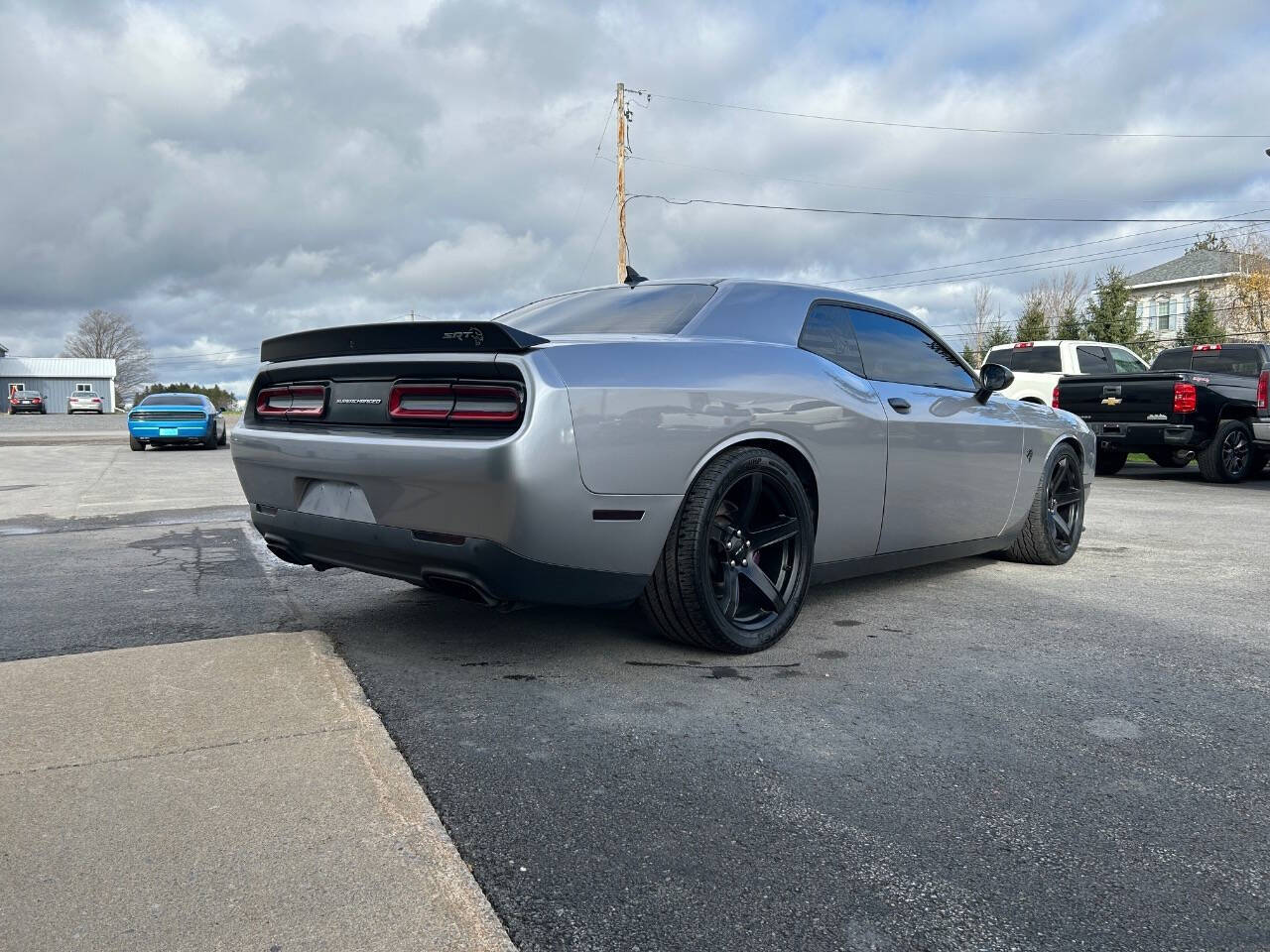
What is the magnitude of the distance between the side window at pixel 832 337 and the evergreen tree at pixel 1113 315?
40.9m

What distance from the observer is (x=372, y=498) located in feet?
10.9

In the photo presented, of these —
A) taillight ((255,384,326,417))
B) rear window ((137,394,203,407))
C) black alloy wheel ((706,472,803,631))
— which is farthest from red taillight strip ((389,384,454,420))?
rear window ((137,394,203,407))

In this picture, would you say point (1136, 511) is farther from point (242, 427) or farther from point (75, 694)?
point (75, 694)

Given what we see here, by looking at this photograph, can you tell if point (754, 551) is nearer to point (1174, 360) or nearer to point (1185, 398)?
point (1185, 398)

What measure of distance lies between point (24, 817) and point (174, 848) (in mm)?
429

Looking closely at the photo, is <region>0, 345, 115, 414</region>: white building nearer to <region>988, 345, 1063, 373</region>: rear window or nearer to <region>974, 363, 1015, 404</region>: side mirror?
<region>988, 345, 1063, 373</region>: rear window

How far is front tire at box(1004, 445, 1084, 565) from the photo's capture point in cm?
554

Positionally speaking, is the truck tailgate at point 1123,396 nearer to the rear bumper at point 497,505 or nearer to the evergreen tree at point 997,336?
the rear bumper at point 497,505

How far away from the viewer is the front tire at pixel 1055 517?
5.54m

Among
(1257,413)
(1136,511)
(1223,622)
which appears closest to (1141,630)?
(1223,622)

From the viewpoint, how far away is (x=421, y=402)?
3248mm

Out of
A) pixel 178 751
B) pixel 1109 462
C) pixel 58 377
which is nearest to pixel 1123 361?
pixel 1109 462

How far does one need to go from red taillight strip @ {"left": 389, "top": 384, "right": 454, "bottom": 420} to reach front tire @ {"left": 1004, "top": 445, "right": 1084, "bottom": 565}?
3.65 meters

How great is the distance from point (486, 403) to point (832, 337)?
1745mm
